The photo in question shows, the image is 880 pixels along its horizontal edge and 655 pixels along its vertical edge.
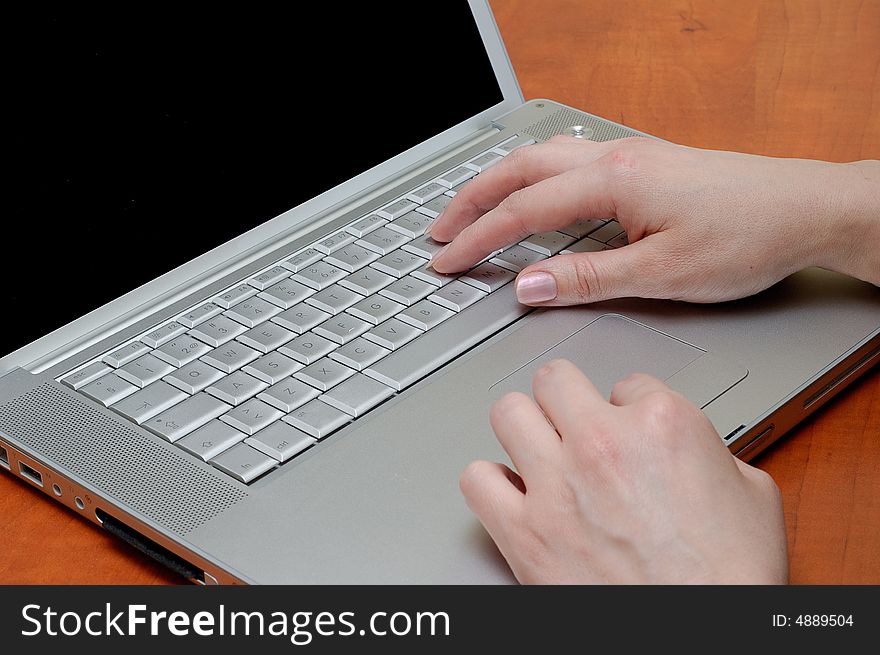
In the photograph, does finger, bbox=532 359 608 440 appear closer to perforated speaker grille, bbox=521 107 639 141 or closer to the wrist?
the wrist

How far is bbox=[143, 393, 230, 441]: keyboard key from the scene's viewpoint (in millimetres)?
802

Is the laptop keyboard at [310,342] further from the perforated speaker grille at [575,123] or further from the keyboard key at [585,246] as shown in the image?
the perforated speaker grille at [575,123]

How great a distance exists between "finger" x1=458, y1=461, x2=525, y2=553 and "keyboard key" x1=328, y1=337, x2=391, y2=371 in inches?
7.0

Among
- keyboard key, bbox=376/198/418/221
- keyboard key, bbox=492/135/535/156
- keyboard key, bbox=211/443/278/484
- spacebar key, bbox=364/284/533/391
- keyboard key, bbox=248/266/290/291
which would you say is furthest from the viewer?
keyboard key, bbox=492/135/535/156

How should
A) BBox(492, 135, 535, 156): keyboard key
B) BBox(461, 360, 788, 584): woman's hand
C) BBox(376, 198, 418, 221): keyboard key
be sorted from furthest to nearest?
BBox(492, 135, 535, 156): keyboard key < BBox(376, 198, 418, 221): keyboard key < BBox(461, 360, 788, 584): woman's hand

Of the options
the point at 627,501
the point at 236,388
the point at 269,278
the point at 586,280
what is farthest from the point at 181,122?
the point at 627,501

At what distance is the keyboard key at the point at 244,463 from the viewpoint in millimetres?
762

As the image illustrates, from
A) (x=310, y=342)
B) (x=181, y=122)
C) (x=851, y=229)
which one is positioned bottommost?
(x=851, y=229)

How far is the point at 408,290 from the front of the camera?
0.96m

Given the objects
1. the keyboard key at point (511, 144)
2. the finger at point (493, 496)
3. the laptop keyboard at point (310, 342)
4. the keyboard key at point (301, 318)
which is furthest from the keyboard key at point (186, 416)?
the keyboard key at point (511, 144)

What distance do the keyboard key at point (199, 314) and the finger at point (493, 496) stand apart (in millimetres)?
302

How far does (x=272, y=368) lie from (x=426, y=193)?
305 millimetres

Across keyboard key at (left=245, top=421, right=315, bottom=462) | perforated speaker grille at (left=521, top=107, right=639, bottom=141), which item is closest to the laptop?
keyboard key at (left=245, top=421, right=315, bottom=462)

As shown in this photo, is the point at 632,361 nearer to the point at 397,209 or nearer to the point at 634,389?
the point at 634,389
